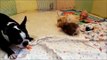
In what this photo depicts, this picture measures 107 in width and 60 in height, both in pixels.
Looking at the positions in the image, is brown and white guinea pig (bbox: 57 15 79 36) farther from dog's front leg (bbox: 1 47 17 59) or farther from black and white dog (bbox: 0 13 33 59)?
dog's front leg (bbox: 1 47 17 59)

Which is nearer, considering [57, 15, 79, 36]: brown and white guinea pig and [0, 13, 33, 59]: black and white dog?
[0, 13, 33, 59]: black and white dog

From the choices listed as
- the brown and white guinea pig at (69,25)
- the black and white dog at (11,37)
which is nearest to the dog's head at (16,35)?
the black and white dog at (11,37)

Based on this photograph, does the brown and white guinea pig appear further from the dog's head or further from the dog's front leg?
the dog's front leg

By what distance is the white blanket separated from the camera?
3.08 ft

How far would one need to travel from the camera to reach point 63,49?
3.34 feet

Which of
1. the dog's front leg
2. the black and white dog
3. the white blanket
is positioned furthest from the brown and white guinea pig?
the dog's front leg

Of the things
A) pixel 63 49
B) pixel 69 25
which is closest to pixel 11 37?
pixel 63 49

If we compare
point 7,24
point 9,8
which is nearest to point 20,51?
point 7,24

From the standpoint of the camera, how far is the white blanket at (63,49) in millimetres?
939

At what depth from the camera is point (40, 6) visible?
180 cm

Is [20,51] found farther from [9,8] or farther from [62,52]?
[9,8]

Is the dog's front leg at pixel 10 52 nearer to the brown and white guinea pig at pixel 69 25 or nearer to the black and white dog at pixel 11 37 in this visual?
the black and white dog at pixel 11 37

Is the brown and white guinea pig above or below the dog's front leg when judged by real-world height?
above

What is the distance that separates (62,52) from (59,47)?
0.22 ft
